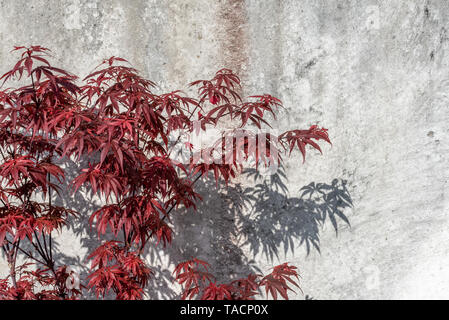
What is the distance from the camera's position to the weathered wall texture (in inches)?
106

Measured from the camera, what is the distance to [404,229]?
2.77 m

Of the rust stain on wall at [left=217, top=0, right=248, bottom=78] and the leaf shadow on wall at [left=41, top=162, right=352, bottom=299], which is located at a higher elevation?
the rust stain on wall at [left=217, top=0, right=248, bottom=78]

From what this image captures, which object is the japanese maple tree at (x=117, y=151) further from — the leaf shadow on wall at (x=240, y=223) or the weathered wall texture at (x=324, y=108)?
the weathered wall texture at (x=324, y=108)

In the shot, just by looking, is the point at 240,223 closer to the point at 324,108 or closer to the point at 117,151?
the point at 324,108

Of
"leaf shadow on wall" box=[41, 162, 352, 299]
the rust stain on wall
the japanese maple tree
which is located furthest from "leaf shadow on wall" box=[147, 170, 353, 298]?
the rust stain on wall

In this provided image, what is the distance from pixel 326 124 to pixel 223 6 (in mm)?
1039

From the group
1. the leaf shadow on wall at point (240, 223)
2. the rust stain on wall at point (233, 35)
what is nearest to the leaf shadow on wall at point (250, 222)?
the leaf shadow on wall at point (240, 223)

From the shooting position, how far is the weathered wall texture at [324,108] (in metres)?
2.69

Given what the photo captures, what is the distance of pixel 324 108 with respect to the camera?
108 inches

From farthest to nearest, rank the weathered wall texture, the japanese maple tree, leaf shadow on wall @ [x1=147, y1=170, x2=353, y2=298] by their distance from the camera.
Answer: leaf shadow on wall @ [x1=147, y1=170, x2=353, y2=298]
the weathered wall texture
the japanese maple tree

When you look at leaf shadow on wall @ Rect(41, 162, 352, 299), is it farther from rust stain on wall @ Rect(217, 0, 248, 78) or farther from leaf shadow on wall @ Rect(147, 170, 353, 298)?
rust stain on wall @ Rect(217, 0, 248, 78)

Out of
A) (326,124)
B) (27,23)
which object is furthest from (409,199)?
(27,23)

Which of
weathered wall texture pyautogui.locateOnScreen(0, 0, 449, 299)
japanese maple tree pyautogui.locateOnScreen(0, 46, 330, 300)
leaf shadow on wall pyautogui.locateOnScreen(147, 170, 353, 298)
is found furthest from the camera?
leaf shadow on wall pyautogui.locateOnScreen(147, 170, 353, 298)
